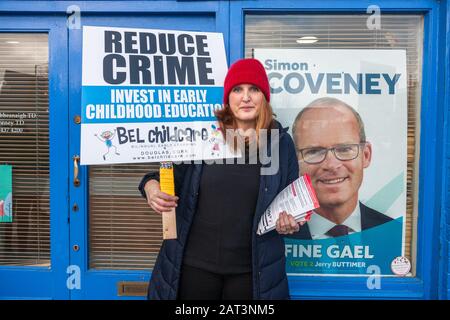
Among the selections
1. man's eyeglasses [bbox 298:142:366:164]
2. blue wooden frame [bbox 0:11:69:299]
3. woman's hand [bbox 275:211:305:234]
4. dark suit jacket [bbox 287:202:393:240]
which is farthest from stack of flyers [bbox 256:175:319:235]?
blue wooden frame [bbox 0:11:69:299]

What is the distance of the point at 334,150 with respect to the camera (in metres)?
2.78

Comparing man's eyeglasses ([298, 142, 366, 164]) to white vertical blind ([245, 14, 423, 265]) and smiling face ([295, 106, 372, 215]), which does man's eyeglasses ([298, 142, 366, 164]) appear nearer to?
smiling face ([295, 106, 372, 215])

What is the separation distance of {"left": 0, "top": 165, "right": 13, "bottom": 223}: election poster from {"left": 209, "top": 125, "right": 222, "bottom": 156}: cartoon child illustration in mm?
1737

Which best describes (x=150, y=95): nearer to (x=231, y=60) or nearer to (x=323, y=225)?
(x=231, y=60)

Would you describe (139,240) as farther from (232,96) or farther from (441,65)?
(441,65)

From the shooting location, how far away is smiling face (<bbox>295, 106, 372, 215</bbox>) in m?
2.78

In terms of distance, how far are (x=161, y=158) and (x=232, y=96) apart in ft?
1.62

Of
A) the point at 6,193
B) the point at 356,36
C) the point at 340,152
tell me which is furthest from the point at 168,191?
the point at 356,36

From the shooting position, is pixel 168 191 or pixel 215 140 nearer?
pixel 168 191

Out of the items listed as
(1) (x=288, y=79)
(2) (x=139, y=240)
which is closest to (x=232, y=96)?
(1) (x=288, y=79)

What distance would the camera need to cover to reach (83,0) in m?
2.73

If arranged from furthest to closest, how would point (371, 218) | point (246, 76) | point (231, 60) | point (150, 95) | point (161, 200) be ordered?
point (371, 218)
point (231, 60)
point (150, 95)
point (246, 76)
point (161, 200)

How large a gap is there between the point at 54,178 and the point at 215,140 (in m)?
1.43

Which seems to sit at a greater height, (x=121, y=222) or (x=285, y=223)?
(x=285, y=223)
